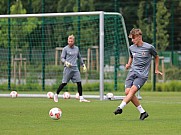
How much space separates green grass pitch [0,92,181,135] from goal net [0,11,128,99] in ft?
29.4

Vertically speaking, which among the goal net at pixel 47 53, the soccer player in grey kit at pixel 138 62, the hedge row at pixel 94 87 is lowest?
the hedge row at pixel 94 87

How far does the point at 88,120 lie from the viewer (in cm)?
1459

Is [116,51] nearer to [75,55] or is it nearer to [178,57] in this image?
[75,55]

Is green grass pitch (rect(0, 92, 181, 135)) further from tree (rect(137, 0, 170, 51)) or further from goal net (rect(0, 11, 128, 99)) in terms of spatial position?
tree (rect(137, 0, 170, 51))

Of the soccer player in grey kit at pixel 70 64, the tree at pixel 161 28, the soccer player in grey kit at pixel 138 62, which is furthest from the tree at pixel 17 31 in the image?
the soccer player in grey kit at pixel 138 62

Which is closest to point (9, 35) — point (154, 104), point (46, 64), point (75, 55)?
point (46, 64)

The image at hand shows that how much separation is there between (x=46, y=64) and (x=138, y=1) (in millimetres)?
12896

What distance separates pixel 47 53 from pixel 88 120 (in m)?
15.0

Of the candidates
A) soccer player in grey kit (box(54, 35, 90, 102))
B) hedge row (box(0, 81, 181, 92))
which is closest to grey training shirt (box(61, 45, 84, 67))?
soccer player in grey kit (box(54, 35, 90, 102))

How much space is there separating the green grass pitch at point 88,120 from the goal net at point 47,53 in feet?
29.4

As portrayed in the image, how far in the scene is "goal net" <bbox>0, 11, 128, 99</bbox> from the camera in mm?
28825

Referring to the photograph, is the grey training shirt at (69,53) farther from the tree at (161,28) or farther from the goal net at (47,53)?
the tree at (161,28)

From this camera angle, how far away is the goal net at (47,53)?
2883 centimetres

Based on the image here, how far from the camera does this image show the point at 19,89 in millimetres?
28672
